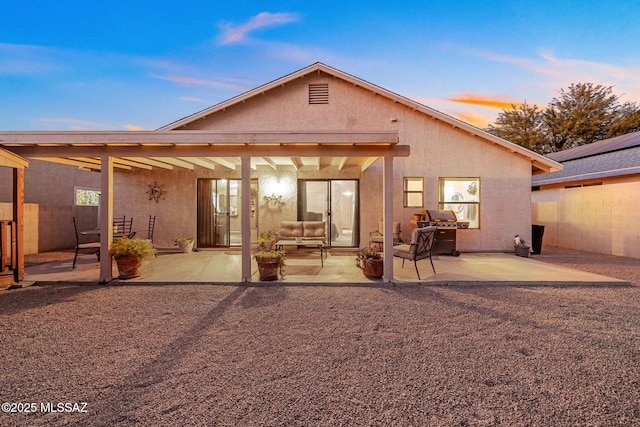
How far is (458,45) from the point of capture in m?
10.5

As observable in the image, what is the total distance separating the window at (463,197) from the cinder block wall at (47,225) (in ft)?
38.5

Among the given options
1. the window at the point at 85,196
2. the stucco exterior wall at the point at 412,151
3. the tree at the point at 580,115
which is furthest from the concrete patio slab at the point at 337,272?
the tree at the point at 580,115

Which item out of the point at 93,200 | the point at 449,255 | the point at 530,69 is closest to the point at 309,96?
the point at 449,255

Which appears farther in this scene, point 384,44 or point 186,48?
point 186,48

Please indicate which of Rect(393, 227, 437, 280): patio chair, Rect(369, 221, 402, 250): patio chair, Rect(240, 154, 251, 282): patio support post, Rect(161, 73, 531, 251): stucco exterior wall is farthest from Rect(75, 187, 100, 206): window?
Rect(393, 227, 437, 280): patio chair

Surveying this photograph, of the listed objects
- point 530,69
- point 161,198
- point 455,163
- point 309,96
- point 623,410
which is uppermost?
point 530,69

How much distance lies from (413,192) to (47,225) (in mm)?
11014

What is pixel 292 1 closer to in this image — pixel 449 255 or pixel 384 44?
pixel 384 44

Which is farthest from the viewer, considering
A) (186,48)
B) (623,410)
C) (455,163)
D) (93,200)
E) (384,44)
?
(93,200)

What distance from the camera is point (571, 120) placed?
2267 centimetres

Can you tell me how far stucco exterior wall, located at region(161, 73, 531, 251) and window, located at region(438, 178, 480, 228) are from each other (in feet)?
0.57

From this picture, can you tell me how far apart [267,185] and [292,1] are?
6.60m

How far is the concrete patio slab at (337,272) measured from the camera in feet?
17.5

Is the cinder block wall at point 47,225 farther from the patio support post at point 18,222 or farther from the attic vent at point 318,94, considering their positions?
the attic vent at point 318,94
